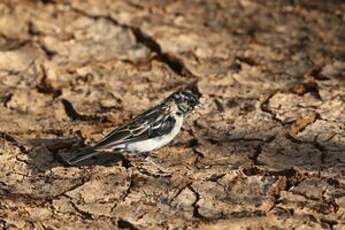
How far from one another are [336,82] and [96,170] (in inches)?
93.8

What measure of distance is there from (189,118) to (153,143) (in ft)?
2.67

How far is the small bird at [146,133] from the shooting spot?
5918 millimetres

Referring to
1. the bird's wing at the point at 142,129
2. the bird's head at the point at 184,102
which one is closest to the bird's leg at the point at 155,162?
the bird's wing at the point at 142,129

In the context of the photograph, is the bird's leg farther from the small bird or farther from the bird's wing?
the bird's wing

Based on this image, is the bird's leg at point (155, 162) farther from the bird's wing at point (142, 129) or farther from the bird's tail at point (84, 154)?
the bird's tail at point (84, 154)

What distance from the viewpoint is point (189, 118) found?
22.2 ft

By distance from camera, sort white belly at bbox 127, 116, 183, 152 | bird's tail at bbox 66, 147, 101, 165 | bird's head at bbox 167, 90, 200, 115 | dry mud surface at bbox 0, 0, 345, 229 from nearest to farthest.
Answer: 1. dry mud surface at bbox 0, 0, 345, 229
2. bird's tail at bbox 66, 147, 101, 165
3. white belly at bbox 127, 116, 183, 152
4. bird's head at bbox 167, 90, 200, 115

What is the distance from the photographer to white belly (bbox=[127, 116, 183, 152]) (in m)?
5.99

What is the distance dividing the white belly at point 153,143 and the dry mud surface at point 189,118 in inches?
5.4

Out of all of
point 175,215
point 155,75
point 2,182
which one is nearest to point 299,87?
point 155,75

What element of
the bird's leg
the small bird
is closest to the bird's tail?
the small bird

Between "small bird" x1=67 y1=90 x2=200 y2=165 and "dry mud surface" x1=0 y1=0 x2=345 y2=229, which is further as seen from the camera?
"small bird" x1=67 y1=90 x2=200 y2=165

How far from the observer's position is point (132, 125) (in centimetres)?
602

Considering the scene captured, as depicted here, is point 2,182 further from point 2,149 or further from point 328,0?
point 328,0
